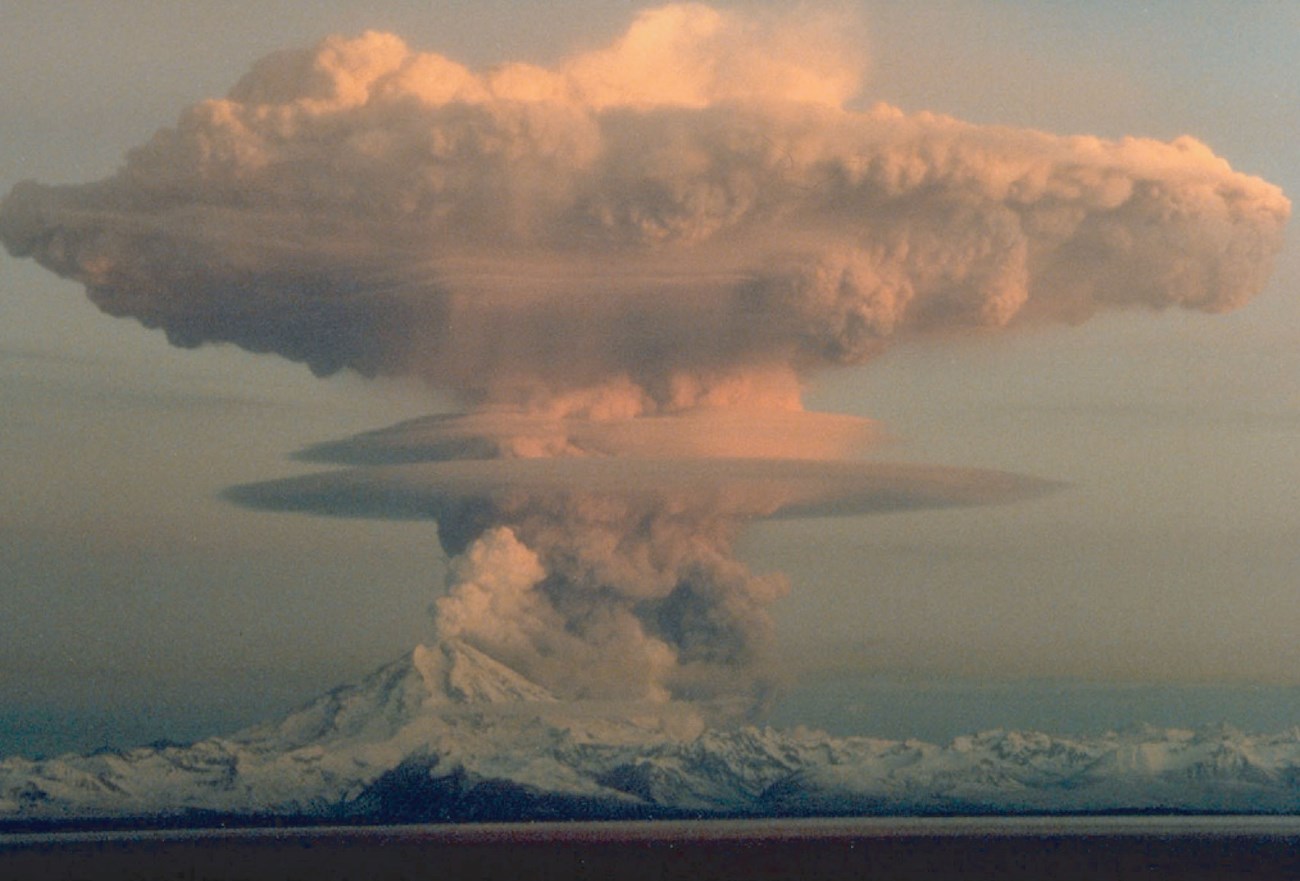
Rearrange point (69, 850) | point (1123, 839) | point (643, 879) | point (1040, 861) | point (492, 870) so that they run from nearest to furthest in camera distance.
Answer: point (643, 879) → point (492, 870) → point (1040, 861) → point (69, 850) → point (1123, 839)

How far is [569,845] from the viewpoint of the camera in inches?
4097

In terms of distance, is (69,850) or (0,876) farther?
(69,850)

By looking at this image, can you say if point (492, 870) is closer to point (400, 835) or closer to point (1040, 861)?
point (1040, 861)

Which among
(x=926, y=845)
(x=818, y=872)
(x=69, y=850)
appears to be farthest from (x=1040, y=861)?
(x=69, y=850)

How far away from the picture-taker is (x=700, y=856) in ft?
273

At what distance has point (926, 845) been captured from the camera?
3792 inches

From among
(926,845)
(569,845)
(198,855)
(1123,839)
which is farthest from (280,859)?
(1123,839)

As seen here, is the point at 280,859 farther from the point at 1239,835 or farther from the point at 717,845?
the point at 1239,835

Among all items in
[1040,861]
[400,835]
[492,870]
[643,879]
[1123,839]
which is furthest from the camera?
[400,835]

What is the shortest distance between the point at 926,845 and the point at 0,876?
52.6m

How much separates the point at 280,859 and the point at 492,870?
18341 mm

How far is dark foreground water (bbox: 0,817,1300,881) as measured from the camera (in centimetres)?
6850

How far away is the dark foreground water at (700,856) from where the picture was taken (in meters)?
68.5

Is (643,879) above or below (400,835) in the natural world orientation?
above
